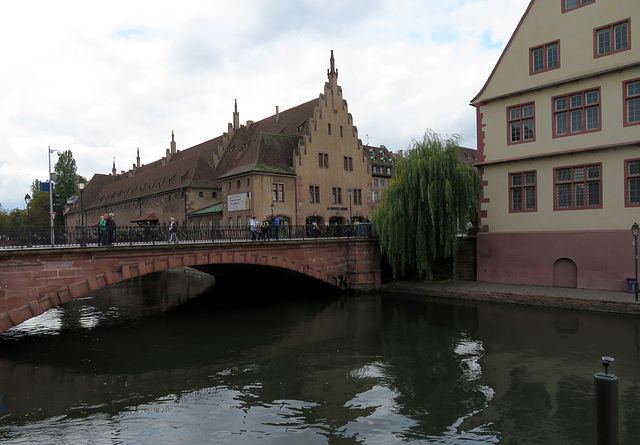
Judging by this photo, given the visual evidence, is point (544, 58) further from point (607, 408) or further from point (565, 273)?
point (607, 408)

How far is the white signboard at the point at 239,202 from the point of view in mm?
37513

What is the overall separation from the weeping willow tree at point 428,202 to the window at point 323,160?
52.9 ft

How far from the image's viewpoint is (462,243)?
85.2ft

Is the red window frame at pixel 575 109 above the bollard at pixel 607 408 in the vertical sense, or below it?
above

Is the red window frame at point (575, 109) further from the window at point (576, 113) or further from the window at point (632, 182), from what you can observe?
the window at point (632, 182)

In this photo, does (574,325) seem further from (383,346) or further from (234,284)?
(234,284)

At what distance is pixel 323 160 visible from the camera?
134ft

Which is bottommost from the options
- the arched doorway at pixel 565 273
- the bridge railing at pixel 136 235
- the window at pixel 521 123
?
the arched doorway at pixel 565 273

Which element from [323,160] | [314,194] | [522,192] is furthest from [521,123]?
[314,194]

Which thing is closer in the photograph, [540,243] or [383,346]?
[383,346]

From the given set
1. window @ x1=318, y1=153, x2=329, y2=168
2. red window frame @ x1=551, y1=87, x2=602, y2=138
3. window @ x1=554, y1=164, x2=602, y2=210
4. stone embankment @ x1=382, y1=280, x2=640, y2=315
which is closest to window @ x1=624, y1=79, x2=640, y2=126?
red window frame @ x1=551, y1=87, x2=602, y2=138

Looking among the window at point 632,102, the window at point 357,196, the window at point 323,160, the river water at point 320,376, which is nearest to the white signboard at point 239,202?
the window at point 323,160

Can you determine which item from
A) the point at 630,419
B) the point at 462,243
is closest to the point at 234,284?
the point at 462,243

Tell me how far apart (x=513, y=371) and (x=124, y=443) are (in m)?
9.08
